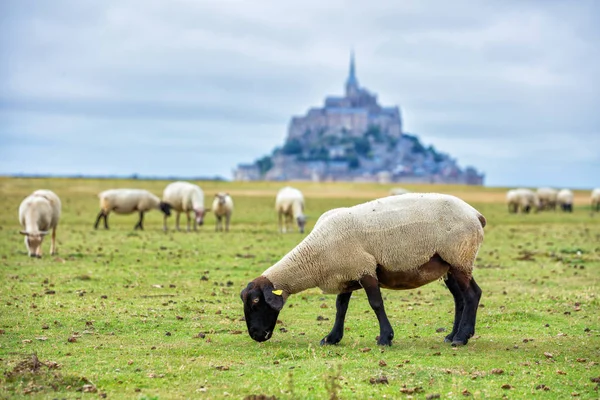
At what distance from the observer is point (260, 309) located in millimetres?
11664

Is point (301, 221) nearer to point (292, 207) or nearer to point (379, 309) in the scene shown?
Result: point (292, 207)

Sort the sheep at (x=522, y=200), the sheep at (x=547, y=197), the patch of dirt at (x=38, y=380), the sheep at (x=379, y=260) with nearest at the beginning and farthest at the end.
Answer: the patch of dirt at (x=38, y=380), the sheep at (x=379, y=260), the sheep at (x=522, y=200), the sheep at (x=547, y=197)

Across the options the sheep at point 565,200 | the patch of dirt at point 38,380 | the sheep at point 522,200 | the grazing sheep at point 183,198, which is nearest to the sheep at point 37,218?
the patch of dirt at point 38,380

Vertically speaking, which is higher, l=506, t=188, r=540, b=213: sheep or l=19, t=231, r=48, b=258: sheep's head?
l=506, t=188, r=540, b=213: sheep

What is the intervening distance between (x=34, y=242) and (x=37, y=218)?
2.55 ft

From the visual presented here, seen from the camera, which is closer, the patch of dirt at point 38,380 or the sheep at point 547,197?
the patch of dirt at point 38,380

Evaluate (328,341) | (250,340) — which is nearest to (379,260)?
(328,341)

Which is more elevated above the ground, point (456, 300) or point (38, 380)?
point (456, 300)

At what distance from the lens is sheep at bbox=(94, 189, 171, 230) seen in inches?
1507

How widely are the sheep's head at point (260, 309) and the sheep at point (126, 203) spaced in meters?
27.3

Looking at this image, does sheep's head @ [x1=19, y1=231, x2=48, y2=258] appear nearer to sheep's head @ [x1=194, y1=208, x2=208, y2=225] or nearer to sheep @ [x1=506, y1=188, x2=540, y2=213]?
sheep's head @ [x1=194, y1=208, x2=208, y2=225]

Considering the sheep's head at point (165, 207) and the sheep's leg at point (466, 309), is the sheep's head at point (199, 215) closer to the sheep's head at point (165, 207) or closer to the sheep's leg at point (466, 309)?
the sheep's head at point (165, 207)

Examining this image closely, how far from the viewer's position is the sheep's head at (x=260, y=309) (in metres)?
11.6

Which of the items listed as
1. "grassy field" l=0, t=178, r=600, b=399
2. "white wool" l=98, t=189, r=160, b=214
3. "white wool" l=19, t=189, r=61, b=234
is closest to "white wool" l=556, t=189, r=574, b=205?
"white wool" l=98, t=189, r=160, b=214
